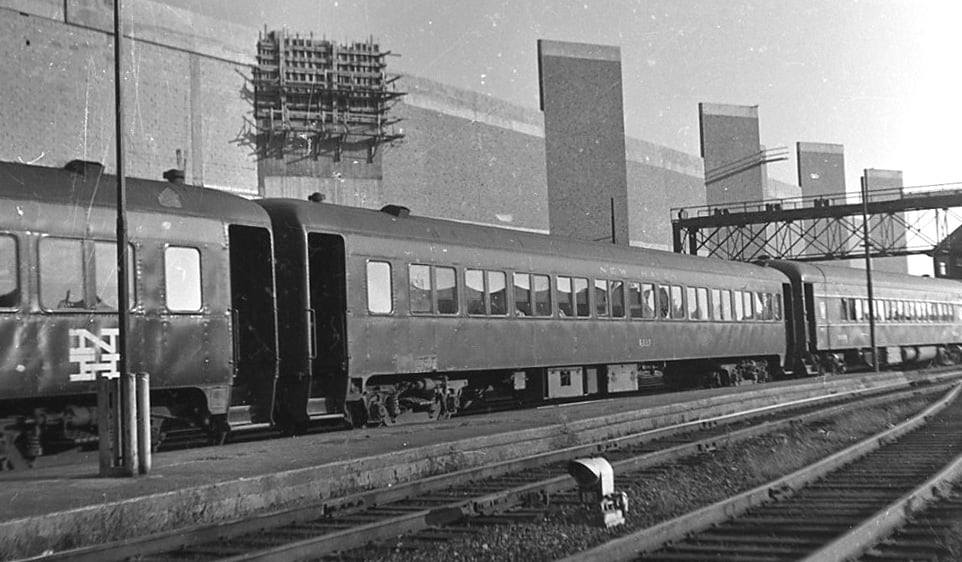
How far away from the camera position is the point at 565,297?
65.1 ft

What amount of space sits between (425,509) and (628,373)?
14166 millimetres

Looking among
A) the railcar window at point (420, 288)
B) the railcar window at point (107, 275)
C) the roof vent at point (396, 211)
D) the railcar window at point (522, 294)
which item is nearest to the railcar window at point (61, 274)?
the railcar window at point (107, 275)

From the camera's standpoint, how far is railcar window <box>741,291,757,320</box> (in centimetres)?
2739

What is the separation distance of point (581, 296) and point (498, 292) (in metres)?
2.99

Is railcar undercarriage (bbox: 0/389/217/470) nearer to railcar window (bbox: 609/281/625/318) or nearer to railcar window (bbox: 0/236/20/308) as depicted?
railcar window (bbox: 0/236/20/308)

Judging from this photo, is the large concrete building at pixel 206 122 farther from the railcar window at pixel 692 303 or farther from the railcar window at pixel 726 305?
the railcar window at pixel 726 305

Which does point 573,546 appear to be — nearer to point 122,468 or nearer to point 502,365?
point 122,468

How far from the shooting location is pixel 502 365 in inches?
703

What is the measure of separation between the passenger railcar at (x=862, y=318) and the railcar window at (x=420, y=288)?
1745 centimetres

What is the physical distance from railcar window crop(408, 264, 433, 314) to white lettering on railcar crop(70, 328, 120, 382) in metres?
5.18

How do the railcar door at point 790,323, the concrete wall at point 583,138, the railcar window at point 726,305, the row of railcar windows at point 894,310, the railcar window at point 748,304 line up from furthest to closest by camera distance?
1. the concrete wall at point 583,138
2. the row of railcar windows at point 894,310
3. the railcar door at point 790,323
4. the railcar window at point 748,304
5. the railcar window at point 726,305

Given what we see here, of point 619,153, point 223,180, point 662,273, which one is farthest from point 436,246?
point 619,153

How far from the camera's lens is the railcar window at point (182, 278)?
12.5m

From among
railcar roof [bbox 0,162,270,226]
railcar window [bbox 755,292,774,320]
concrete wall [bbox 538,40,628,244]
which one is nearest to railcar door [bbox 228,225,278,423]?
railcar roof [bbox 0,162,270,226]
